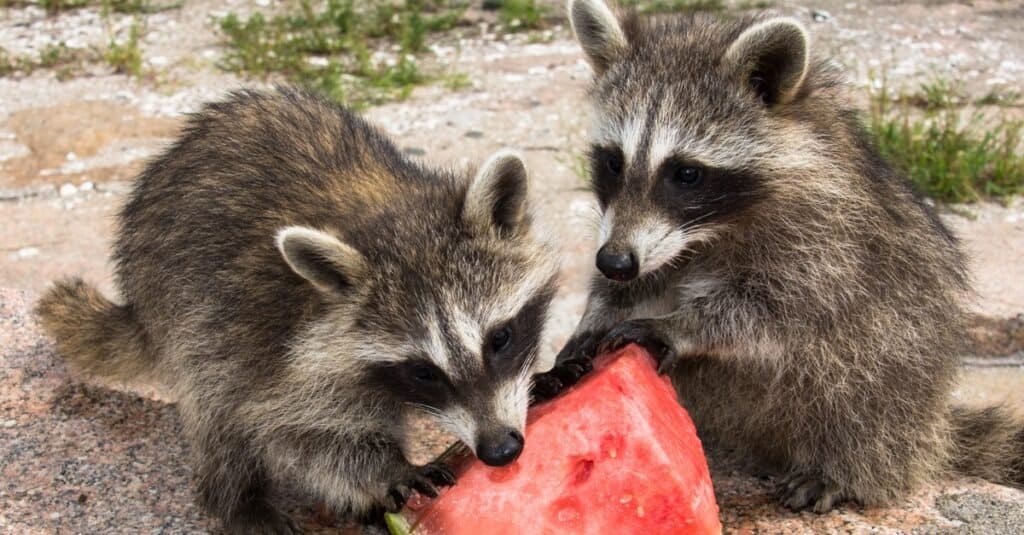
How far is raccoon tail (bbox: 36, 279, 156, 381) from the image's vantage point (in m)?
4.19

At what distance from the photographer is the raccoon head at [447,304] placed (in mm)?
3223

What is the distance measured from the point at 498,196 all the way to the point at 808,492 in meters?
1.47

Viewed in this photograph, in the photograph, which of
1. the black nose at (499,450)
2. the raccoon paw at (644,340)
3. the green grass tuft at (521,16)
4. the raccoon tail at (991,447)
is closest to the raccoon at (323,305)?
the black nose at (499,450)

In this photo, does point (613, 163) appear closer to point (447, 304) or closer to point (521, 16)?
point (447, 304)

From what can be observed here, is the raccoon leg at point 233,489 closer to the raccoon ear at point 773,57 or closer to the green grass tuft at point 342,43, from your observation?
the raccoon ear at point 773,57

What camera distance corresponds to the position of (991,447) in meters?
4.16

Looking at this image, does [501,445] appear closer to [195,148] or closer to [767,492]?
[767,492]

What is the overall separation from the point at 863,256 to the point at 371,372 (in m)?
1.66

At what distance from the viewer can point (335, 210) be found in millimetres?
3664

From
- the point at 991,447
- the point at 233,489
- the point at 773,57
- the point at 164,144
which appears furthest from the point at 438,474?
the point at 164,144

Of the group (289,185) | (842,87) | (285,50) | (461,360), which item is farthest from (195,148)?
(285,50)

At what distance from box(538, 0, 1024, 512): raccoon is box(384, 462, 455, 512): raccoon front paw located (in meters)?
0.46

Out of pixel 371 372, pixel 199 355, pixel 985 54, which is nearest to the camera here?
pixel 371 372

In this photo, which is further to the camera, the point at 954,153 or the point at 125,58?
the point at 125,58
